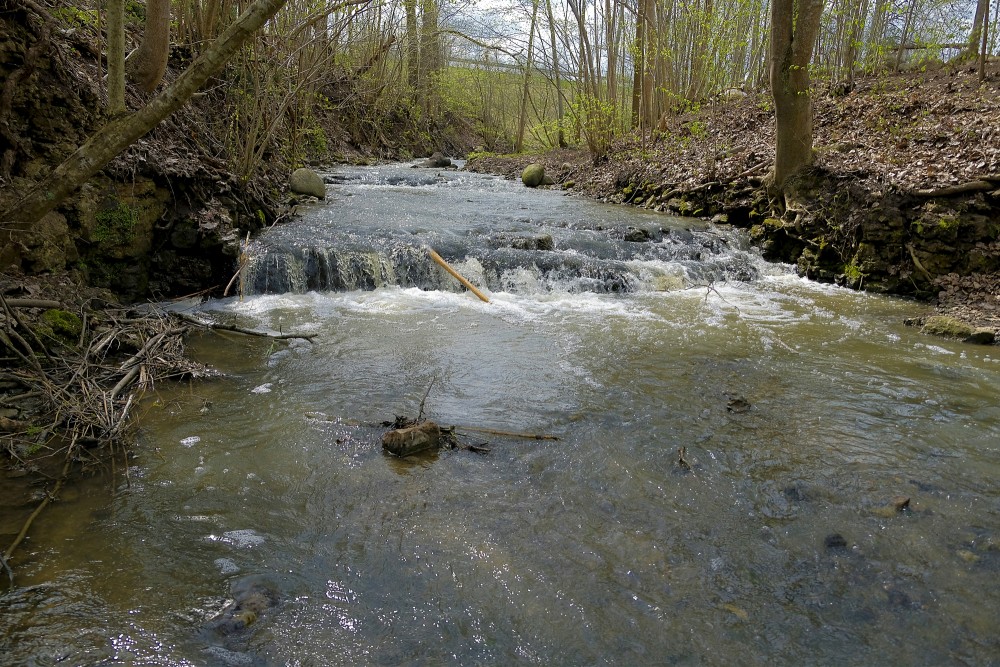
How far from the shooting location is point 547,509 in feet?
11.1

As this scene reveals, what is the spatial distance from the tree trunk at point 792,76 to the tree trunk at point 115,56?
9249 mm

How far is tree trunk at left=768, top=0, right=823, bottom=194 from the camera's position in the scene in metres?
9.35

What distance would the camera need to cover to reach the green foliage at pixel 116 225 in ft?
21.5

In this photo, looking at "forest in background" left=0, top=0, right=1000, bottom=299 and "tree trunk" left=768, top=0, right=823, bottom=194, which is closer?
"forest in background" left=0, top=0, right=1000, bottom=299

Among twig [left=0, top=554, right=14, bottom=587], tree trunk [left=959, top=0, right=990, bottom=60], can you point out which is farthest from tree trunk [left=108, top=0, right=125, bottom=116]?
tree trunk [left=959, top=0, right=990, bottom=60]

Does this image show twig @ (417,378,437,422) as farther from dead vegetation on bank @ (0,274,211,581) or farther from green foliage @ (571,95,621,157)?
green foliage @ (571,95,621,157)

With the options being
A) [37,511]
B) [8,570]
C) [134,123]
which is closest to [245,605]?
[8,570]

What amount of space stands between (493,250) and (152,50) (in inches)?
196

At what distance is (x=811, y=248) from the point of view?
974cm

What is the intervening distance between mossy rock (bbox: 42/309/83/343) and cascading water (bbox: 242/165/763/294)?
3.20 m

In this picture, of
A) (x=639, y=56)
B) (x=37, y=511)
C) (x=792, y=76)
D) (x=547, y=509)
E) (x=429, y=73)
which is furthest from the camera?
(x=429, y=73)

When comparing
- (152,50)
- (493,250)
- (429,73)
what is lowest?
(493,250)

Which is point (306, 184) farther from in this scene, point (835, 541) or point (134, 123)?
point (835, 541)

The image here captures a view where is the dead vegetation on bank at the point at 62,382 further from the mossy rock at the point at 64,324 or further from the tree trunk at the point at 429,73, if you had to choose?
the tree trunk at the point at 429,73
